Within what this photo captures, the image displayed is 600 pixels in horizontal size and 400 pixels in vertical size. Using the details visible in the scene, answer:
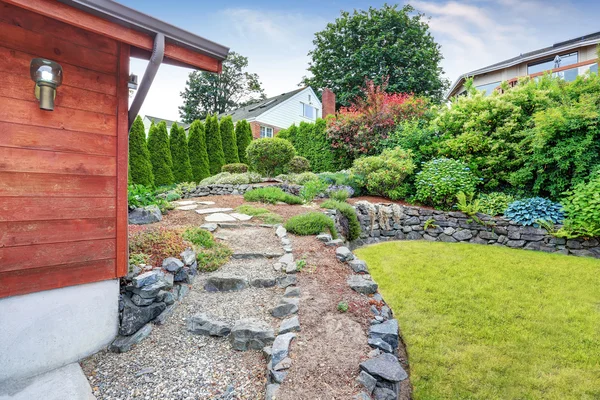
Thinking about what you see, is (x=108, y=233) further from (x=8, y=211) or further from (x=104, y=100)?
(x=104, y=100)

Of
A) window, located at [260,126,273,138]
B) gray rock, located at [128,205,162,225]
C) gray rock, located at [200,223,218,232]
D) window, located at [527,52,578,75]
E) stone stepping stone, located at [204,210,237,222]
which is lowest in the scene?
gray rock, located at [200,223,218,232]

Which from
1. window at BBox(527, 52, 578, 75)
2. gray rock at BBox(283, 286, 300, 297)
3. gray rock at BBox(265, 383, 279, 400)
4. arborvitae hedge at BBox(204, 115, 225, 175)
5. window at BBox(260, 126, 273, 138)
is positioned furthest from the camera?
window at BBox(260, 126, 273, 138)

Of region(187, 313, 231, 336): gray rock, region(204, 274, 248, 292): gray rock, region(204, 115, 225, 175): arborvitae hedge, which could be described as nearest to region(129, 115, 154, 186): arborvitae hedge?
region(204, 115, 225, 175): arborvitae hedge

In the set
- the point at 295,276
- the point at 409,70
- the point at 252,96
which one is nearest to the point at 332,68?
the point at 409,70

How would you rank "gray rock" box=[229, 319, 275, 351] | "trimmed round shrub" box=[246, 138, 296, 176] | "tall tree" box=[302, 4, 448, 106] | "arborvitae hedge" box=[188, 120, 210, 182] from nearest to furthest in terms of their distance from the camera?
1. "gray rock" box=[229, 319, 275, 351]
2. "trimmed round shrub" box=[246, 138, 296, 176]
3. "arborvitae hedge" box=[188, 120, 210, 182]
4. "tall tree" box=[302, 4, 448, 106]

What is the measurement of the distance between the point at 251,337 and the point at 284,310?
1.36ft

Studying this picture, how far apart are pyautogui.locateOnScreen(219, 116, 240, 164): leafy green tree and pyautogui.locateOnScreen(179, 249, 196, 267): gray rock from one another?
9.96 m

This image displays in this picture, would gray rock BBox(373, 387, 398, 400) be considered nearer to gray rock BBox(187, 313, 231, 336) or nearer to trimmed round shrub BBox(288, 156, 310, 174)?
gray rock BBox(187, 313, 231, 336)

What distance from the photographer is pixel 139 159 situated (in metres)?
10.7

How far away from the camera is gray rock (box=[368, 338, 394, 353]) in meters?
2.22

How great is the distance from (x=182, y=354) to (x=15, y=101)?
212cm

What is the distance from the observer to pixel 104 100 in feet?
7.72

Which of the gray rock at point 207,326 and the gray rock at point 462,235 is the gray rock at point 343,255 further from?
the gray rock at point 462,235

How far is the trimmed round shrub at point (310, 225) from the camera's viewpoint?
4.71 m
